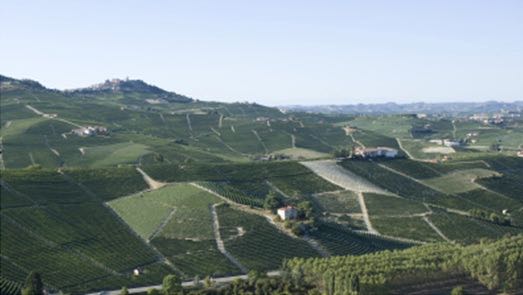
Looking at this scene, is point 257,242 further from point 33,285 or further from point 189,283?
point 33,285

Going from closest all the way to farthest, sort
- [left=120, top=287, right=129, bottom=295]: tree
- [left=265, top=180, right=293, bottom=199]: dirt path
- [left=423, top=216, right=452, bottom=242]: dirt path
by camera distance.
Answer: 1. [left=120, top=287, right=129, bottom=295]: tree
2. [left=423, top=216, right=452, bottom=242]: dirt path
3. [left=265, top=180, right=293, bottom=199]: dirt path

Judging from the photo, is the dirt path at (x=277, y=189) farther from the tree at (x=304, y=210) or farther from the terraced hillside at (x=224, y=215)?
the tree at (x=304, y=210)

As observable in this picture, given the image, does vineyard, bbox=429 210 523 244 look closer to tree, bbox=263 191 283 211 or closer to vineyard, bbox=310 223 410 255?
vineyard, bbox=310 223 410 255

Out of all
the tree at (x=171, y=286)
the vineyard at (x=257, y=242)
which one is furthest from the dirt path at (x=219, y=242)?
the tree at (x=171, y=286)

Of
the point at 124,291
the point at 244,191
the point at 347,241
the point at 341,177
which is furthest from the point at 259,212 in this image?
the point at 124,291

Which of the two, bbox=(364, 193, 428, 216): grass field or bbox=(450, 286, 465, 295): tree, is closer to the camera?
bbox=(450, 286, 465, 295): tree

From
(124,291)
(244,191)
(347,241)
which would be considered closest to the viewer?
(124,291)

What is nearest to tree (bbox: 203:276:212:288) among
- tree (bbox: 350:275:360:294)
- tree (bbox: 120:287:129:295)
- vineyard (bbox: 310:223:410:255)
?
tree (bbox: 120:287:129:295)
